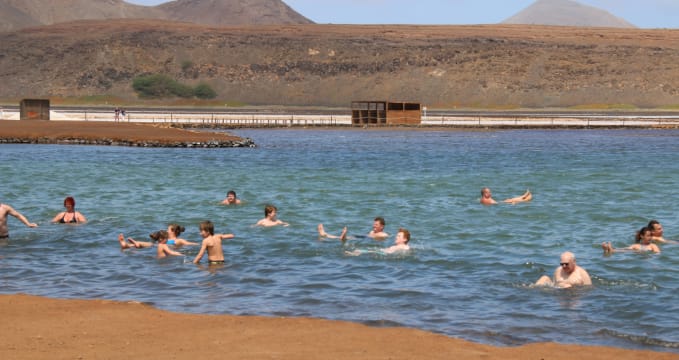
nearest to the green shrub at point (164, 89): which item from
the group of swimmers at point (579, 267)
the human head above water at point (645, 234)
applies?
the group of swimmers at point (579, 267)

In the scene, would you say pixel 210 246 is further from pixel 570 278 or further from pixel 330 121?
pixel 330 121

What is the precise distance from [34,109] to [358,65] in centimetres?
9469

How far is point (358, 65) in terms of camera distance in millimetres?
167750

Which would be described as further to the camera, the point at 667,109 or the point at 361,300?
the point at 667,109

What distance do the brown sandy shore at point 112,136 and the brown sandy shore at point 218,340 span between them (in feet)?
147

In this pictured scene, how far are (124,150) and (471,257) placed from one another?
3805 cm

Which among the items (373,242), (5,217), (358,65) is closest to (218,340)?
(373,242)

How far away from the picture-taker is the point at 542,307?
15172mm

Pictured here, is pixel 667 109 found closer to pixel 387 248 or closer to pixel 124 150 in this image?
pixel 124 150

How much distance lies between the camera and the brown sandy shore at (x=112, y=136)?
194 ft

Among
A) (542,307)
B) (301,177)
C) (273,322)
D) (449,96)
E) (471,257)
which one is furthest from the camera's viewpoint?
(449,96)

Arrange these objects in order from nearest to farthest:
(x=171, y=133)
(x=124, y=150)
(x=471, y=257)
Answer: (x=471, y=257), (x=124, y=150), (x=171, y=133)

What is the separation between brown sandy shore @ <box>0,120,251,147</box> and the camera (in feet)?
194

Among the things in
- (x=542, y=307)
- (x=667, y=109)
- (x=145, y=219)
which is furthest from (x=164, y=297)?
(x=667, y=109)
